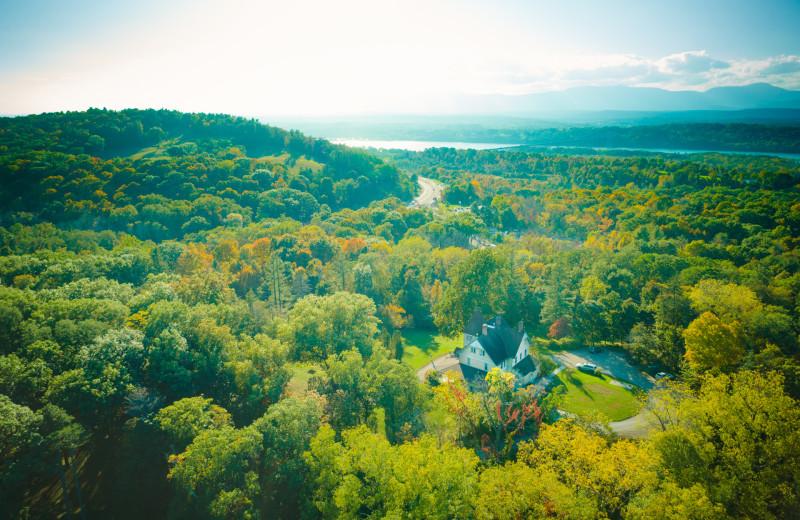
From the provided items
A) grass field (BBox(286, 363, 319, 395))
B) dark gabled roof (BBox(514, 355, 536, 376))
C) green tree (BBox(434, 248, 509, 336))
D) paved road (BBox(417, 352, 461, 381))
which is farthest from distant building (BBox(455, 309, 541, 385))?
grass field (BBox(286, 363, 319, 395))

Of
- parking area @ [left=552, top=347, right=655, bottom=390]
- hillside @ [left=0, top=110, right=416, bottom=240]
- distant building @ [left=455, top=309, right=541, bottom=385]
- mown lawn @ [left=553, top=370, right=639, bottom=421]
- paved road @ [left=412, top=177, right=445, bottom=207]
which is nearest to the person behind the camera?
mown lawn @ [left=553, top=370, right=639, bottom=421]

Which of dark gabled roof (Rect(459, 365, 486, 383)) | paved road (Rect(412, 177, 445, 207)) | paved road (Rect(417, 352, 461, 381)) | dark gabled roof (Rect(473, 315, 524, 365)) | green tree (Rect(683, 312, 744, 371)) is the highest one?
Result: paved road (Rect(412, 177, 445, 207))

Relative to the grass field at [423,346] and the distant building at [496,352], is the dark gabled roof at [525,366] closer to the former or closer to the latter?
the distant building at [496,352]

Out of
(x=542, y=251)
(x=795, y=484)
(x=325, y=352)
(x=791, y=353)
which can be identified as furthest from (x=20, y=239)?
(x=791, y=353)

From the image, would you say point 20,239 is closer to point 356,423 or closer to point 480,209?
point 356,423

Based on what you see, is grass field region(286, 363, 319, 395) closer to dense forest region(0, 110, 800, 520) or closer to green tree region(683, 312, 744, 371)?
dense forest region(0, 110, 800, 520)

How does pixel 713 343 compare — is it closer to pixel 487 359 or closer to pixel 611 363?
pixel 611 363
